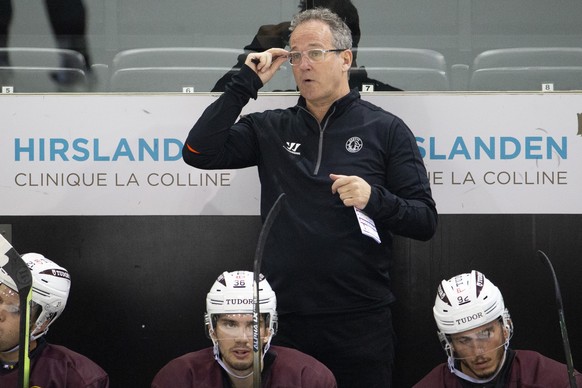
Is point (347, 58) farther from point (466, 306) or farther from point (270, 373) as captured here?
point (270, 373)

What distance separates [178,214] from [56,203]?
0.53 meters

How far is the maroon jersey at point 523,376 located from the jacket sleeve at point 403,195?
514 millimetres

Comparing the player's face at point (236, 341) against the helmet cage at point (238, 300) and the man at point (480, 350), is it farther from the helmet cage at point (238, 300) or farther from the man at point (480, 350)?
the man at point (480, 350)

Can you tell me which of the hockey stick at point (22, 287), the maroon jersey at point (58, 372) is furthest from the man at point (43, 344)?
the hockey stick at point (22, 287)

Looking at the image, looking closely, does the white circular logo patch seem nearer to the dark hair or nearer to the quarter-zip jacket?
the quarter-zip jacket

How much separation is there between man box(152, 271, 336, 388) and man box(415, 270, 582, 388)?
44cm

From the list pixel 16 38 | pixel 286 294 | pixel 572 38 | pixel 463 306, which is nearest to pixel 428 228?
pixel 463 306

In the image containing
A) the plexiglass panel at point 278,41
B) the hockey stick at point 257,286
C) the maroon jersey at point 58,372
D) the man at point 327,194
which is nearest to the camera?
the hockey stick at point 257,286

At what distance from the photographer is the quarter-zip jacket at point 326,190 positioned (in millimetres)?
3914

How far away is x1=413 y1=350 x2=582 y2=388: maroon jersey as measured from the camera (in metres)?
3.76

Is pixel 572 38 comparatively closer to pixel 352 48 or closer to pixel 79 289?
pixel 352 48

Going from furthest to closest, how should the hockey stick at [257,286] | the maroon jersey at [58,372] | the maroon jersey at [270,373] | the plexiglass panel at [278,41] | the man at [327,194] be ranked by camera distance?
1. the plexiglass panel at [278,41]
2. the man at [327,194]
3. the maroon jersey at [58,372]
4. the maroon jersey at [270,373]
5. the hockey stick at [257,286]

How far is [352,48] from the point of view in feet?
14.8

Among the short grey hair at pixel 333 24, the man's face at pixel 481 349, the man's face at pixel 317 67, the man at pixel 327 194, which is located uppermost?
the short grey hair at pixel 333 24
